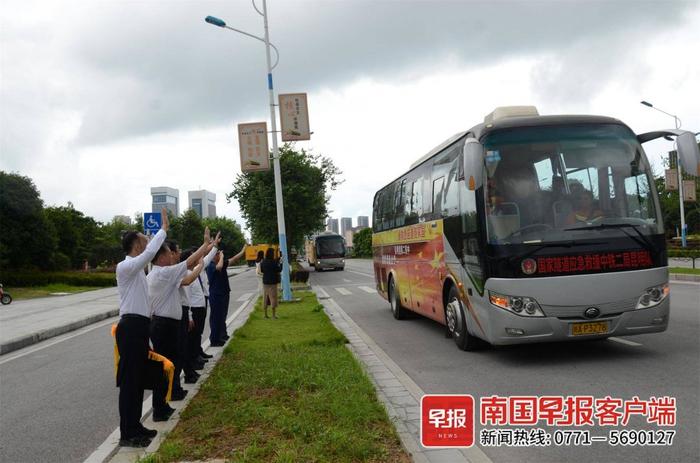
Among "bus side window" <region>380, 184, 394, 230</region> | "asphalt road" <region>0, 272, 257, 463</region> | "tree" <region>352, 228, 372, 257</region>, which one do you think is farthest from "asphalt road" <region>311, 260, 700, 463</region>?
"tree" <region>352, 228, 372, 257</region>

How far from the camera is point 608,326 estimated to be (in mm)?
7504

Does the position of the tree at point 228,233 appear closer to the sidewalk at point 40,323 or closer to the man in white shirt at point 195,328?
the sidewalk at point 40,323

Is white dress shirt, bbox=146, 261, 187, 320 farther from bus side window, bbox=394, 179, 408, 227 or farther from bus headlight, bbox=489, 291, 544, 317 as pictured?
bus side window, bbox=394, 179, 408, 227

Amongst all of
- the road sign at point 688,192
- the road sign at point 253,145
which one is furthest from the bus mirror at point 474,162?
the road sign at point 688,192

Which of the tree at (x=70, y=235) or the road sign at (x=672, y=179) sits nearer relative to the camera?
the road sign at (x=672, y=179)

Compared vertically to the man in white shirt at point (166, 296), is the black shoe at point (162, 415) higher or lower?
lower

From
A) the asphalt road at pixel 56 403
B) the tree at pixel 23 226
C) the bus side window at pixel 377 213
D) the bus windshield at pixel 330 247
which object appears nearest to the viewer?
the asphalt road at pixel 56 403

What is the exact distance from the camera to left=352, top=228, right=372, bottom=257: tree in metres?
94.8

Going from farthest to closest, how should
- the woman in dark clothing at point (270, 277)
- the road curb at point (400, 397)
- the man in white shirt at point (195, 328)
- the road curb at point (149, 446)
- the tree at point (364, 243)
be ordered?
the tree at point (364, 243) < the woman in dark clothing at point (270, 277) < the man in white shirt at point (195, 328) < the road curb at point (149, 446) < the road curb at point (400, 397)

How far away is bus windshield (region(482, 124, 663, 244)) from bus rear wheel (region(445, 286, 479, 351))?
1779 mm

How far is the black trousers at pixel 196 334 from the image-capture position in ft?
26.9

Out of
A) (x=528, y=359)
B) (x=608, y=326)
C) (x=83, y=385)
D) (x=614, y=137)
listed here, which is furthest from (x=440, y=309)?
(x=83, y=385)

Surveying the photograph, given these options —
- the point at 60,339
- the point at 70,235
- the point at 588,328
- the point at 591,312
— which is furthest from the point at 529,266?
the point at 70,235

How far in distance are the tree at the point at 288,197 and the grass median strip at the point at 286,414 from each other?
34230mm
